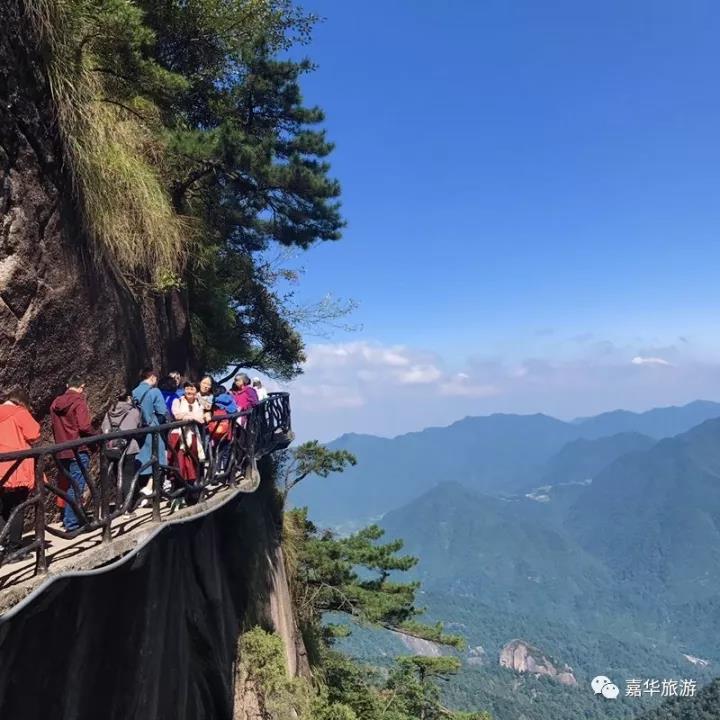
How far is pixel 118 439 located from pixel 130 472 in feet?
2.34

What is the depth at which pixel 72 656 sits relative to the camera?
5.51m

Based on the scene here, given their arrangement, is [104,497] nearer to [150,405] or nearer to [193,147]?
[150,405]

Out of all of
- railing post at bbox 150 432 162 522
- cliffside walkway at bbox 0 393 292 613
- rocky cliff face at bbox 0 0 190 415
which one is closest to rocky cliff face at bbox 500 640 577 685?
cliffside walkway at bbox 0 393 292 613

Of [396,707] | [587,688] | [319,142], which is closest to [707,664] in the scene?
[587,688]

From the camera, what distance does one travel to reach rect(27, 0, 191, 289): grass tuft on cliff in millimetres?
→ 7855

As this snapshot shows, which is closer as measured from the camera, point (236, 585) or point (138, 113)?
point (138, 113)

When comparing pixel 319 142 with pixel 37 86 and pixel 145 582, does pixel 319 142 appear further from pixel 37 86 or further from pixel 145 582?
pixel 145 582

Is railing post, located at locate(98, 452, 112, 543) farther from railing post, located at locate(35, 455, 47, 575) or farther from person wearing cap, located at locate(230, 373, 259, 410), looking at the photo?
person wearing cap, located at locate(230, 373, 259, 410)

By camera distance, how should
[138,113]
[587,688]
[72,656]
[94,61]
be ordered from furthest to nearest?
[587,688] < [138,113] < [94,61] < [72,656]

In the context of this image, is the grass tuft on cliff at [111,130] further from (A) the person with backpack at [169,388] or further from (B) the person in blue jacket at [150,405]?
(B) the person in blue jacket at [150,405]

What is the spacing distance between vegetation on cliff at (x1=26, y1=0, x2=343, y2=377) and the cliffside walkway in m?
3.30

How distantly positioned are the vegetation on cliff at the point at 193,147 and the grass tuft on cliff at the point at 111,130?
0.07 feet

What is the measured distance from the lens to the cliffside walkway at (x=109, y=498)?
452cm

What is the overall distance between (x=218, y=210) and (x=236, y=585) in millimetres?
9300
